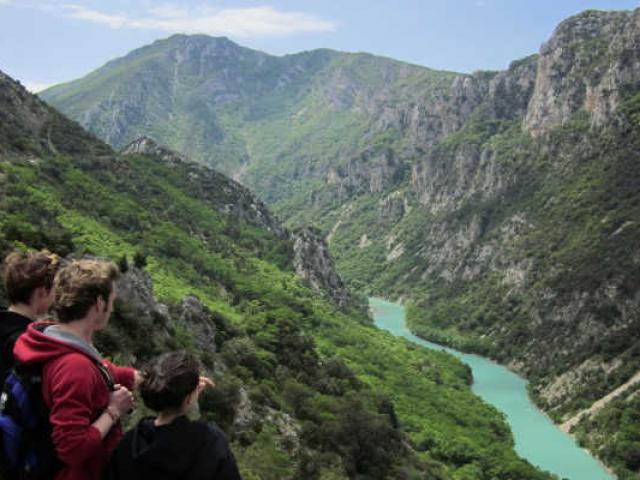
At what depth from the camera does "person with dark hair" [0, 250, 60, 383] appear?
20.9 ft

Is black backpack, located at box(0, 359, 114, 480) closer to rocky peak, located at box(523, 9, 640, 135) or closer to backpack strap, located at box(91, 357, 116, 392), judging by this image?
backpack strap, located at box(91, 357, 116, 392)

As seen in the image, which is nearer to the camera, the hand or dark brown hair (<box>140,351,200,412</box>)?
dark brown hair (<box>140,351,200,412</box>)

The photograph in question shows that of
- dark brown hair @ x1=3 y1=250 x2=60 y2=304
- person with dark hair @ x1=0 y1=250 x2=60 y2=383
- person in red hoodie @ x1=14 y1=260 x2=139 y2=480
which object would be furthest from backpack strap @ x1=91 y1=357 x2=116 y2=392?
dark brown hair @ x1=3 y1=250 x2=60 y2=304

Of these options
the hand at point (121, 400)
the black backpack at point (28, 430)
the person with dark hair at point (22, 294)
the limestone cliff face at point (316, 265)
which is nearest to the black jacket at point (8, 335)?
the person with dark hair at point (22, 294)

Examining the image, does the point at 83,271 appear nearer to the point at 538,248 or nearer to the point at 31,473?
the point at 31,473

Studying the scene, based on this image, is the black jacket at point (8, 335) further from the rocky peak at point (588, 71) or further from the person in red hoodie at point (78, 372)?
the rocky peak at point (588, 71)

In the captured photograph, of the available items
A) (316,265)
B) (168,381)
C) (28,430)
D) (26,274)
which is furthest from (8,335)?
(316,265)

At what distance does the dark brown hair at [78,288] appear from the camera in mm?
5898

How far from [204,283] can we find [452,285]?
114m

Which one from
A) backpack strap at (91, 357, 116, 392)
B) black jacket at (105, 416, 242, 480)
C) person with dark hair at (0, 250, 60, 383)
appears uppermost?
person with dark hair at (0, 250, 60, 383)

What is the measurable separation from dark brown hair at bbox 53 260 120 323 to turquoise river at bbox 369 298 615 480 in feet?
245

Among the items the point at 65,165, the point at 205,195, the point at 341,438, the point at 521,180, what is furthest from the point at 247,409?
the point at 521,180

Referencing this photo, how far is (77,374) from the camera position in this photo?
5609mm

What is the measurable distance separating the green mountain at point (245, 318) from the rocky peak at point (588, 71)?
87676 mm
